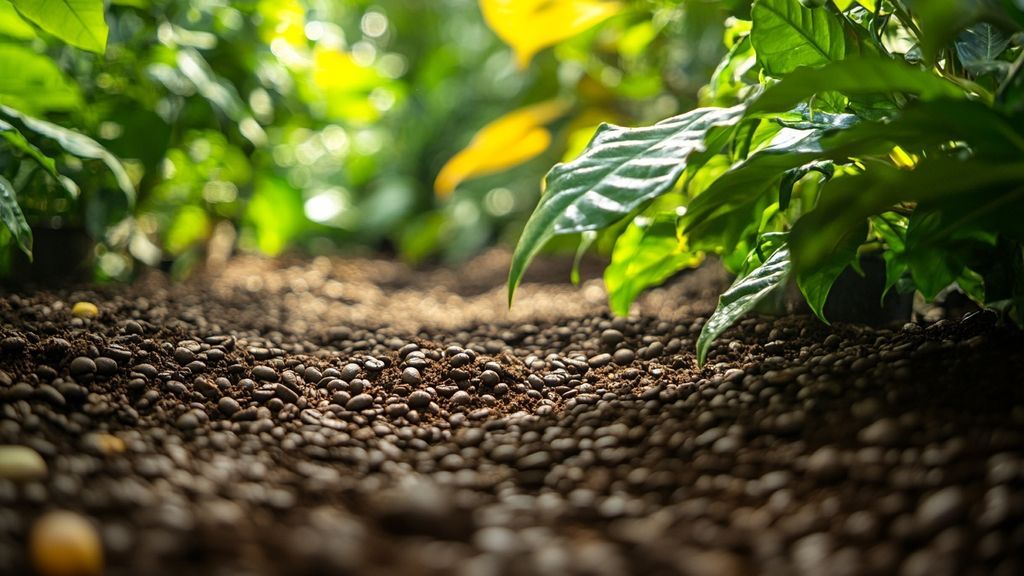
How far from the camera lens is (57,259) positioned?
1701 mm

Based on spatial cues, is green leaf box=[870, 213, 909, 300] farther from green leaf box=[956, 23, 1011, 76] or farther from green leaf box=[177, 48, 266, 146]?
green leaf box=[177, 48, 266, 146]

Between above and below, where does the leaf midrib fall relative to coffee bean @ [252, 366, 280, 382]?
above

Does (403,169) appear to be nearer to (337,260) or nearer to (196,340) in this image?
(337,260)

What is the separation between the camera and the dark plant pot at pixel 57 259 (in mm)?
1639

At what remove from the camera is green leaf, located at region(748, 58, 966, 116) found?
83cm

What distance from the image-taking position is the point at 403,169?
4211mm

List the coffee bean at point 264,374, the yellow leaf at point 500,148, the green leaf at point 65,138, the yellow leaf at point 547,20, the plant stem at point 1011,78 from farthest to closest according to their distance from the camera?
the yellow leaf at point 500,148 → the yellow leaf at point 547,20 → the green leaf at point 65,138 → the coffee bean at point 264,374 → the plant stem at point 1011,78

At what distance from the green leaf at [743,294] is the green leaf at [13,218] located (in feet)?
3.37

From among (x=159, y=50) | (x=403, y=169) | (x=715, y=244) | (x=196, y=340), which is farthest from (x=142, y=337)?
(x=403, y=169)

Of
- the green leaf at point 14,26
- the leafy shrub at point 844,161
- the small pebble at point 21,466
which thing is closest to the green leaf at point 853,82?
the leafy shrub at point 844,161

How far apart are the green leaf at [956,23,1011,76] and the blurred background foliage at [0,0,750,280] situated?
14.5 inches

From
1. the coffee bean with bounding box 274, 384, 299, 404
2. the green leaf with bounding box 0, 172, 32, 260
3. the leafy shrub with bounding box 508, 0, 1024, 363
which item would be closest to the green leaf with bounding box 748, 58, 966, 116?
the leafy shrub with bounding box 508, 0, 1024, 363

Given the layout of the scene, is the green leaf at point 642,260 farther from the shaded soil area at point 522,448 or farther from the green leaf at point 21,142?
the green leaf at point 21,142

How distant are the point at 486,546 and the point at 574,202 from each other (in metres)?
0.43
